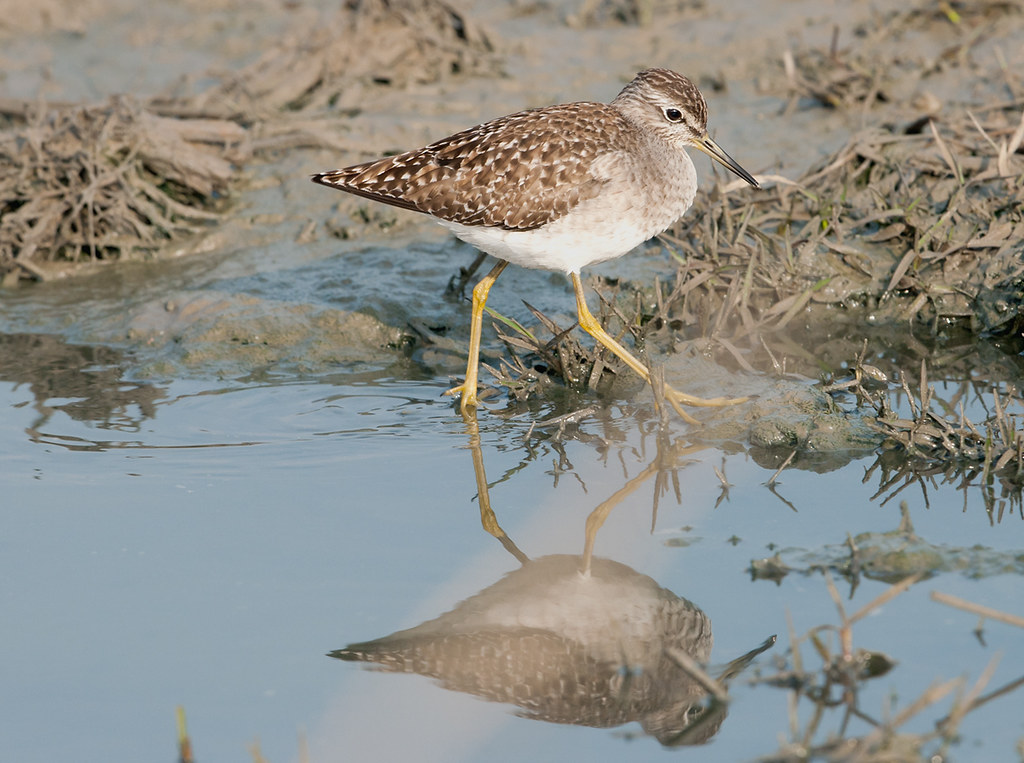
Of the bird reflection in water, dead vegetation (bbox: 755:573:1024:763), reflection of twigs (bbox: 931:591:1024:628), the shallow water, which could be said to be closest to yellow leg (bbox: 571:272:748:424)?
the shallow water

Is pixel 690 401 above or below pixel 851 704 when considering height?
above

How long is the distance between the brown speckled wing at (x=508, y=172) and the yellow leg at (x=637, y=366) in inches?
20.2

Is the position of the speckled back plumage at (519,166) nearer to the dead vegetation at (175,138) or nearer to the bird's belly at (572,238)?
the bird's belly at (572,238)

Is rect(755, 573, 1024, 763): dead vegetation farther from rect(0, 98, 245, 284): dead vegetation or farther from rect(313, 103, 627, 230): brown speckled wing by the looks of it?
rect(0, 98, 245, 284): dead vegetation

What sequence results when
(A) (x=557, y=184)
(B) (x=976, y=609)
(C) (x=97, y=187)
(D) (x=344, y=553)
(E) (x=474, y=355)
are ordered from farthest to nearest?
1. (C) (x=97, y=187)
2. (E) (x=474, y=355)
3. (A) (x=557, y=184)
4. (D) (x=344, y=553)
5. (B) (x=976, y=609)

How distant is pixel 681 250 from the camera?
773 cm

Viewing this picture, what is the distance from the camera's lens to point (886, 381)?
20.6ft

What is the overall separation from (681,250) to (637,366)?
1.72 metres

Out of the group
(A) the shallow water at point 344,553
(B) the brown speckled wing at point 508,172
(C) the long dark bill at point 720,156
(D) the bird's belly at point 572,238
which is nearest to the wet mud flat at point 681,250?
(A) the shallow water at point 344,553

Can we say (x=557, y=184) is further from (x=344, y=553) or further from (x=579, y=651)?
(x=579, y=651)

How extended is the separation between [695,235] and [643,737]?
448cm

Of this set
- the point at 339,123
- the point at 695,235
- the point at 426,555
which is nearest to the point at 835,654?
the point at 426,555

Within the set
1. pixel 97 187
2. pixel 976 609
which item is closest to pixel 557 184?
pixel 976 609

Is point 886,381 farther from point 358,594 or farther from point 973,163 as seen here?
point 358,594
